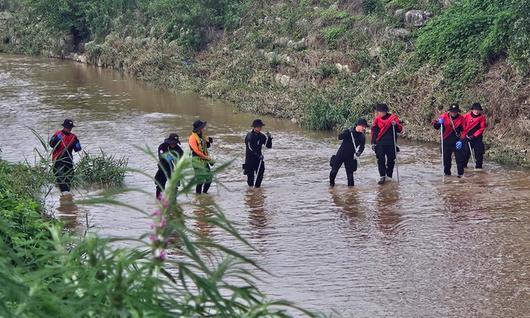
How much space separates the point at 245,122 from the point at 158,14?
1415cm

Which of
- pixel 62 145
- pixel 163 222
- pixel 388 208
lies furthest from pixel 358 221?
pixel 163 222

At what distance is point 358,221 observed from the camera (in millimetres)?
13164

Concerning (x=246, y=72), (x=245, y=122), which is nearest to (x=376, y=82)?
(x=245, y=122)

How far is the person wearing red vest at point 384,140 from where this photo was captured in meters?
16.0

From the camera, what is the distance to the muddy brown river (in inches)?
379

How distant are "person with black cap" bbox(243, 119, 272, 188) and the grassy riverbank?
5.06m

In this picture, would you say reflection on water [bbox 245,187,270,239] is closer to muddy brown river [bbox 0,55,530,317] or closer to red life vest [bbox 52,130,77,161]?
muddy brown river [bbox 0,55,530,317]

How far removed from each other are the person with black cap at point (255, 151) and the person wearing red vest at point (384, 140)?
198 centimetres

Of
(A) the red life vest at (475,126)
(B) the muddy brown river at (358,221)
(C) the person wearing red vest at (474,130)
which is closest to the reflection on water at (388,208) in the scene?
(B) the muddy brown river at (358,221)

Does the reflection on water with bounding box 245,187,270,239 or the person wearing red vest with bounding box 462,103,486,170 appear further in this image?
the person wearing red vest with bounding box 462,103,486,170

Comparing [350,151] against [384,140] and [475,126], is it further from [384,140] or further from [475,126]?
[475,126]

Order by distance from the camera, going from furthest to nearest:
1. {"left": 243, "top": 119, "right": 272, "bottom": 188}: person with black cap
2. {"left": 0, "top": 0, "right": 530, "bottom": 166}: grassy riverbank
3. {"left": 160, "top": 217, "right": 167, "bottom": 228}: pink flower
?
{"left": 0, "top": 0, "right": 530, "bottom": 166}: grassy riverbank < {"left": 243, "top": 119, "right": 272, "bottom": 188}: person with black cap < {"left": 160, "top": 217, "right": 167, "bottom": 228}: pink flower

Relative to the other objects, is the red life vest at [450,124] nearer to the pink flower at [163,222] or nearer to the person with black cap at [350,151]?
the person with black cap at [350,151]

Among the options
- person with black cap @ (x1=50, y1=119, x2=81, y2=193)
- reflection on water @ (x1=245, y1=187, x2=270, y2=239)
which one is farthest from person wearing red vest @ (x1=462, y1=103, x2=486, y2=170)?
person with black cap @ (x1=50, y1=119, x2=81, y2=193)
